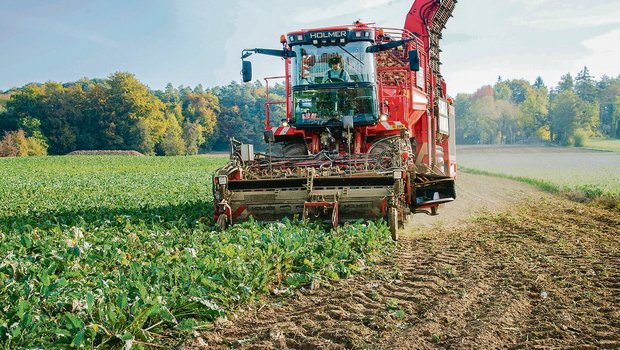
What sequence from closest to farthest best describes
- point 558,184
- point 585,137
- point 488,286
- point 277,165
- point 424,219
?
point 488,286 < point 277,165 < point 424,219 < point 558,184 < point 585,137

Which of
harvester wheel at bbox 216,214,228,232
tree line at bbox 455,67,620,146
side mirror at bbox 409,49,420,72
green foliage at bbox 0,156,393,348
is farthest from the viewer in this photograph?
tree line at bbox 455,67,620,146

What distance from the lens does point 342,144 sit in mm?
11914

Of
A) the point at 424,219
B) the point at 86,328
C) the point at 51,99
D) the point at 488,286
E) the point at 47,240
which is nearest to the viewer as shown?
the point at 86,328

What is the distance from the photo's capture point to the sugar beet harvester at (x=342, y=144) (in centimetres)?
1016

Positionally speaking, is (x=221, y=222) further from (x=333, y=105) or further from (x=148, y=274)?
(x=148, y=274)

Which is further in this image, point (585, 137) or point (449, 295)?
point (585, 137)

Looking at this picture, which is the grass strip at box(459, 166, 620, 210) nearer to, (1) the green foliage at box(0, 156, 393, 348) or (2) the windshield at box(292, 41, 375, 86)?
(2) the windshield at box(292, 41, 375, 86)

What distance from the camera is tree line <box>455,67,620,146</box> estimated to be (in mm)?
92500

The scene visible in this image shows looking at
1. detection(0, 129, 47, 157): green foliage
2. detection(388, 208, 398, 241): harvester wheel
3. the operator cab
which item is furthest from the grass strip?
detection(0, 129, 47, 157): green foliage

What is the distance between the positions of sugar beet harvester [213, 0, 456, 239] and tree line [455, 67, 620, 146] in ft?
274

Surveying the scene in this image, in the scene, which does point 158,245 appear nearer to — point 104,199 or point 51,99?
point 104,199

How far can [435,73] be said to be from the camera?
15078 mm

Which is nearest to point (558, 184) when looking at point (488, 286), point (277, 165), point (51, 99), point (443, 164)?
point (443, 164)

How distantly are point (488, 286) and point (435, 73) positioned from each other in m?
9.20
